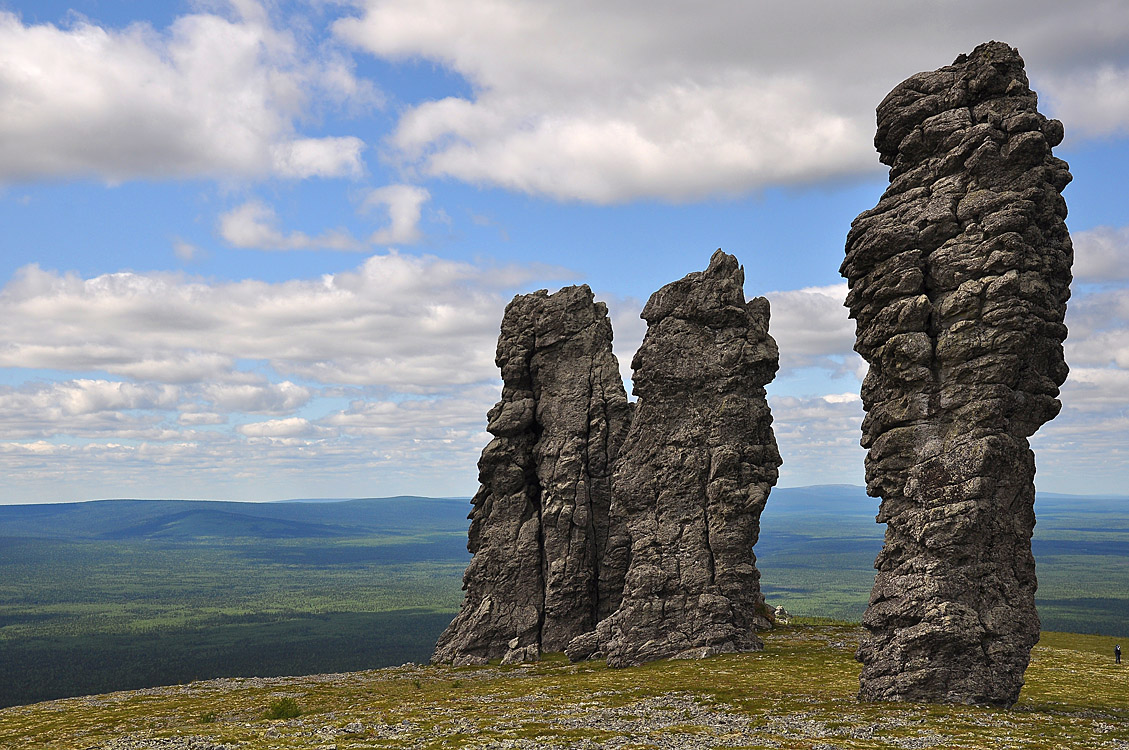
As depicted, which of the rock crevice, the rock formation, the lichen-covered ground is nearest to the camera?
the lichen-covered ground

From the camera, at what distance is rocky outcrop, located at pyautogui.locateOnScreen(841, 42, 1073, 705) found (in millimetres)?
50625

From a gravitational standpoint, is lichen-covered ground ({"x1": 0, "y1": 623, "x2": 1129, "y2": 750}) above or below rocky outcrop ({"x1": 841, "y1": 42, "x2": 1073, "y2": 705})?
below

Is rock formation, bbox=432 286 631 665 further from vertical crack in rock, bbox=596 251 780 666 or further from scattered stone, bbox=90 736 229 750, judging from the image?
scattered stone, bbox=90 736 229 750

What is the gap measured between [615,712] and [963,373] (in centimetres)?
3066

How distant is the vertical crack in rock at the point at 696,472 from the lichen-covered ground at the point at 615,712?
4.62 metres

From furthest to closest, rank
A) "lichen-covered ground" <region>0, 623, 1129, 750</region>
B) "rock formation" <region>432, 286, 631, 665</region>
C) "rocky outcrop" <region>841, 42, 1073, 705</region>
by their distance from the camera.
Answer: "rock formation" <region>432, 286, 631, 665</region> < "rocky outcrop" <region>841, 42, 1073, 705</region> < "lichen-covered ground" <region>0, 623, 1129, 750</region>

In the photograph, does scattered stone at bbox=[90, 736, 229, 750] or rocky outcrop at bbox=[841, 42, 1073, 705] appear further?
rocky outcrop at bbox=[841, 42, 1073, 705]

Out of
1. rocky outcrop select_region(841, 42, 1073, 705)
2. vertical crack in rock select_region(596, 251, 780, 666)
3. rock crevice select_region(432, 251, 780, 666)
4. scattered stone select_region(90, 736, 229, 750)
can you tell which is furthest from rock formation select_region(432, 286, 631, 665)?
rocky outcrop select_region(841, 42, 1073, 705)

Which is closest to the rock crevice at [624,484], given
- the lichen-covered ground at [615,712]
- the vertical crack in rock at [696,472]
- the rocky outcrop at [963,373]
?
the vertical crack in rock at [696,472]

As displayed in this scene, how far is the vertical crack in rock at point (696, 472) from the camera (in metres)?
80.0

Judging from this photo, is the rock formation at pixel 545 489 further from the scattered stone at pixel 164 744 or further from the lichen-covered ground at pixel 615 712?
the scattered stone at pixel 164 744

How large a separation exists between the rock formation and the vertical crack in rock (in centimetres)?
968

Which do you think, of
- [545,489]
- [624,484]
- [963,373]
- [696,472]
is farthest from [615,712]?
[545,489]

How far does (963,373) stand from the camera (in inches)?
2052
